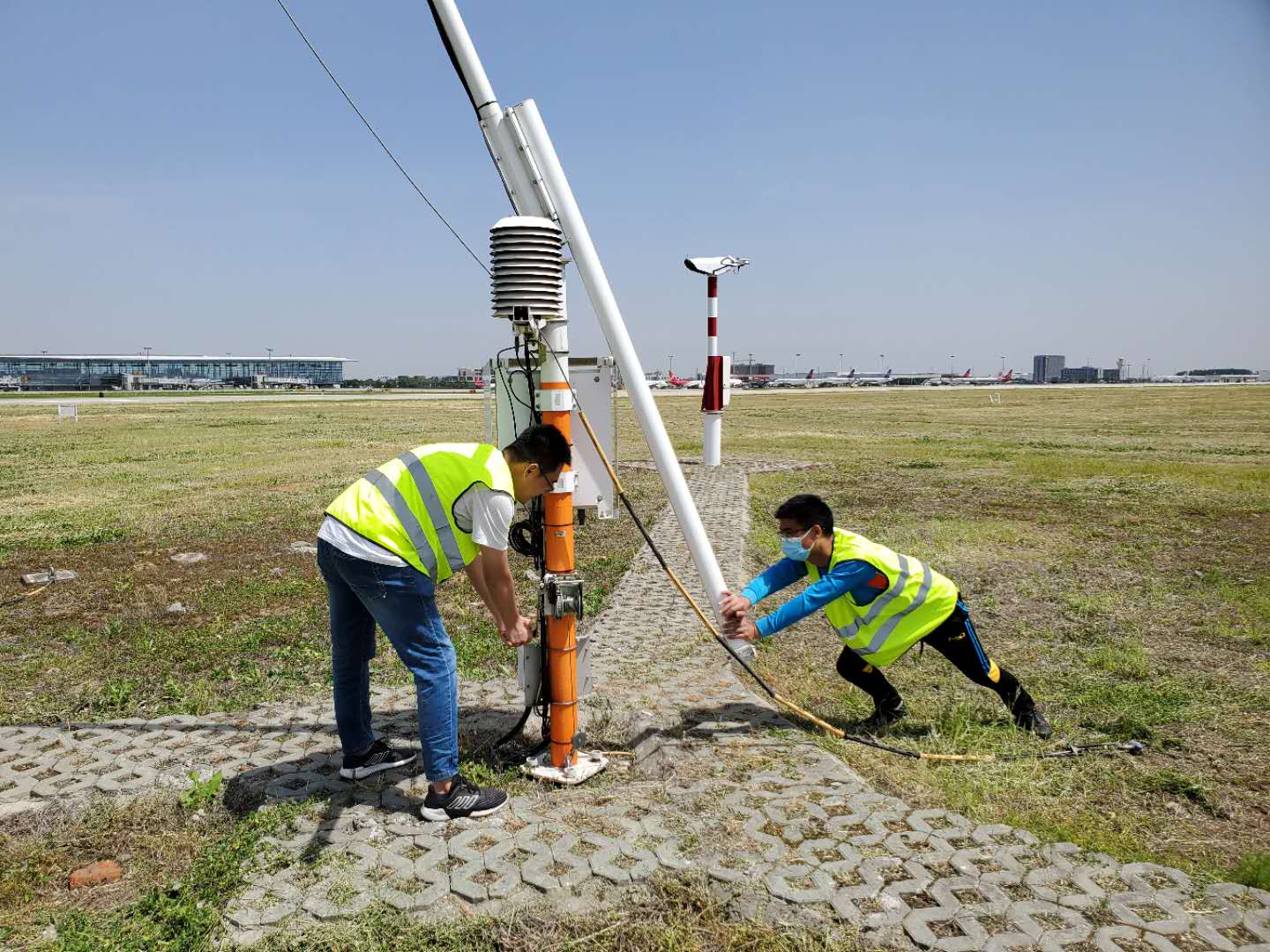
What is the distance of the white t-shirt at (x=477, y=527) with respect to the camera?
3635 mm

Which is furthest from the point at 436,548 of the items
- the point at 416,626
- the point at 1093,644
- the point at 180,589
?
the point at 180,589

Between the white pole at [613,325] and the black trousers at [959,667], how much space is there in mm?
1264

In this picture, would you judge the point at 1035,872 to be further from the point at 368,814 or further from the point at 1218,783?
the point at 368,814

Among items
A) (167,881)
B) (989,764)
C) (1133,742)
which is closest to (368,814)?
(167,881)

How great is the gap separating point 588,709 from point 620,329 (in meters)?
2.47

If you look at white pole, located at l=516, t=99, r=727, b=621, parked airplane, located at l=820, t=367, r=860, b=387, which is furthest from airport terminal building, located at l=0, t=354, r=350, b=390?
white pole, located at l=516, t=99, r=727, b=621

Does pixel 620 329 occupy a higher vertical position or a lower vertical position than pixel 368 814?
higher

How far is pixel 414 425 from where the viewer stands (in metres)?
35.3

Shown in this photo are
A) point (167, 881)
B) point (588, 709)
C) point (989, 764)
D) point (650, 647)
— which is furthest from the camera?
point (650, 647)

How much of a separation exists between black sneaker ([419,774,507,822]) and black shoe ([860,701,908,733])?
2.40m

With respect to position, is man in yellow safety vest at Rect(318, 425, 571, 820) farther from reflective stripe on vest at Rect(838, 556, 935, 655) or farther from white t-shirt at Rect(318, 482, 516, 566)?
reflective stripe on vest at Rect(838, 556, 935, 655)

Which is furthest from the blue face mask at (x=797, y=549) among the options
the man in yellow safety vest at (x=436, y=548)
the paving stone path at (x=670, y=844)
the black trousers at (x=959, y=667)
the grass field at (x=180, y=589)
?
the grass field at (x=180, y=589)

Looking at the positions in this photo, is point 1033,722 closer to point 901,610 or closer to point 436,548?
point 901,610

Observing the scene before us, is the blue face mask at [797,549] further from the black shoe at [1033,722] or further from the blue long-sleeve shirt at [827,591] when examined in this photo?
the black shoe at [1033,722]
